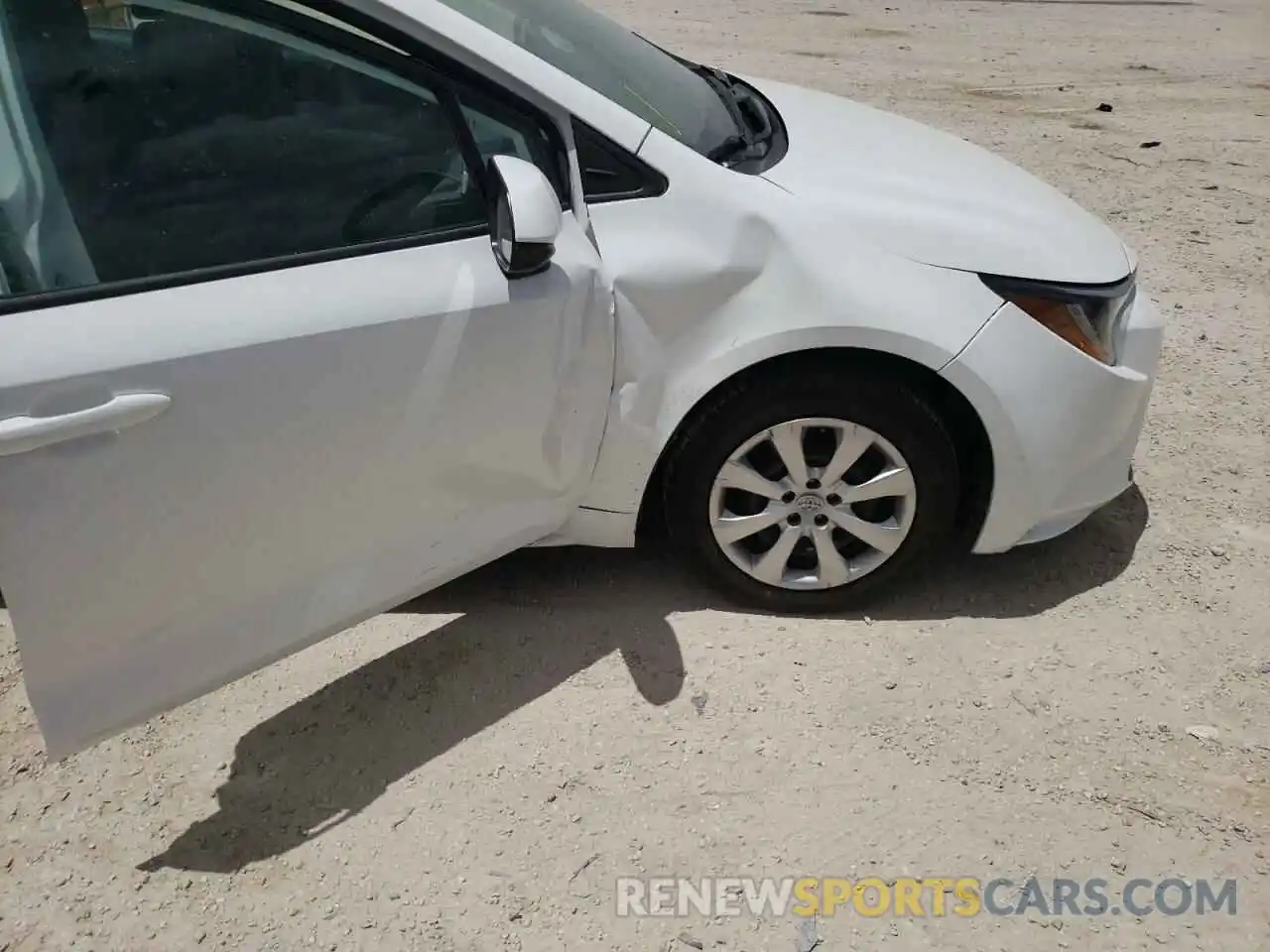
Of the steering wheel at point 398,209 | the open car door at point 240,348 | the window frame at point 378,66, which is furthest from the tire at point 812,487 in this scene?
the steering wheel at point 398,209

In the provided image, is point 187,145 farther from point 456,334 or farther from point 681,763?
point 681,763

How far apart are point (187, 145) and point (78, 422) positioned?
60 cm

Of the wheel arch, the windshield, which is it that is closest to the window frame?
the windshield

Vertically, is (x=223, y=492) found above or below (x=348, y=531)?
above

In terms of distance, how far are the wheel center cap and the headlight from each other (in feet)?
2.19

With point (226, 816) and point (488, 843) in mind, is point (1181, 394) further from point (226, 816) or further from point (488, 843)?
point (226, 816)

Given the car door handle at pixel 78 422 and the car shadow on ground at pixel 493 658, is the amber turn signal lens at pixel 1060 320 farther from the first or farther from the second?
the car door handle at pixel 78 422

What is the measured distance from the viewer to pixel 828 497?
267 centimetres

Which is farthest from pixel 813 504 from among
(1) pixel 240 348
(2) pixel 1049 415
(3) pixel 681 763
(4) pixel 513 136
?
(1) pixel 240 348

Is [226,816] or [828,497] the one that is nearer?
[226,816]

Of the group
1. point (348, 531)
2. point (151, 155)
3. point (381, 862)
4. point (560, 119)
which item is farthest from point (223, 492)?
point (560, 119)

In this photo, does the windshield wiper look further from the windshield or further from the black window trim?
the black window trim

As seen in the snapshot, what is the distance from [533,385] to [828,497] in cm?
85

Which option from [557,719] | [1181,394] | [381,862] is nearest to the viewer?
[381,862]
